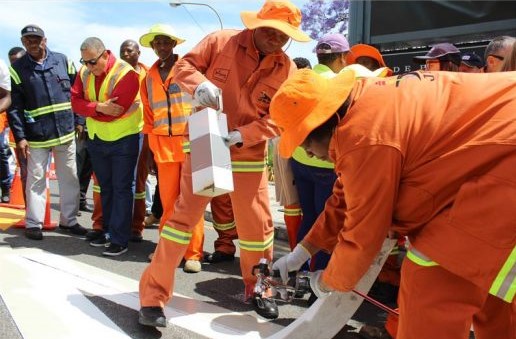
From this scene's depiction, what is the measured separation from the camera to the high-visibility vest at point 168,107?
4562 millimetres

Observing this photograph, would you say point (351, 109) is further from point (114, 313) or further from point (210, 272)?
point (210, 272)

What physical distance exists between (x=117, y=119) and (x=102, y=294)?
1846mm

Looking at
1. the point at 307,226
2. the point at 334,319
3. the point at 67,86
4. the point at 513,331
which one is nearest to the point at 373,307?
the point at 307,226

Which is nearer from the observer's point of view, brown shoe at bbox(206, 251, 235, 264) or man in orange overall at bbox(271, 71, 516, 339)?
man in orange overall at bbox(271, 71, 516, 339)

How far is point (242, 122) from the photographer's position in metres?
3.38

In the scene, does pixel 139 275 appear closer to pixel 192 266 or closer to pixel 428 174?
pixel 192 266

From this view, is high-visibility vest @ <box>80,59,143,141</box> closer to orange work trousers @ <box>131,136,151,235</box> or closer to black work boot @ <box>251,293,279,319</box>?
orange work trousers @ <box>131,136,151,235</box>

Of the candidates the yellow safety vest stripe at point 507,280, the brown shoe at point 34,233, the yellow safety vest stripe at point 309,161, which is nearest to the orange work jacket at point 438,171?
the yellow safety vest stripe at point 507,280

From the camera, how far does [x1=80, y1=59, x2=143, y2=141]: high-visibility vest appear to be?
488cm

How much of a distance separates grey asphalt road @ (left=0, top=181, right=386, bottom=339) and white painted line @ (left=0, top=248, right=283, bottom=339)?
8 centimetres

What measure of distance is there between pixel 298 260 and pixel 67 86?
3.92 metres

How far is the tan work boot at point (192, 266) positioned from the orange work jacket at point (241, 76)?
4.47ft

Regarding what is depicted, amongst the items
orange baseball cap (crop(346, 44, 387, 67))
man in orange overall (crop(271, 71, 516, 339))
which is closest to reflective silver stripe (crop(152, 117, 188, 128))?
orange baseball cap (crop(346, 44, 387, 67))

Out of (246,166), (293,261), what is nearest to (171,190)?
(246,166)
